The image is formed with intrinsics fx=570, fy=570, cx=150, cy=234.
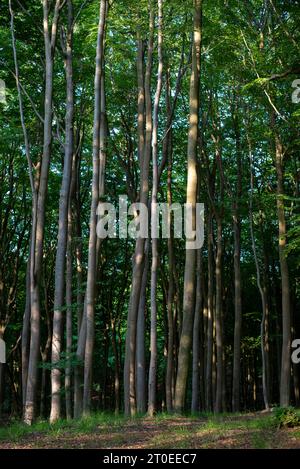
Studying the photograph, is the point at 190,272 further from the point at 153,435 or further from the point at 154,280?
the point at 153,435

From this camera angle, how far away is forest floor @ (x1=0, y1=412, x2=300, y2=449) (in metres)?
7.94

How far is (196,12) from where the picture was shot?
1311 cm

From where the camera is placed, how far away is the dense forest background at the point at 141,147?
13.1m

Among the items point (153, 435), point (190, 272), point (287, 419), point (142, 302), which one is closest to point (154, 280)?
point (190, 272)

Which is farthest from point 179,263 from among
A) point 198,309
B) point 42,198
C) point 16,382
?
point 42,198

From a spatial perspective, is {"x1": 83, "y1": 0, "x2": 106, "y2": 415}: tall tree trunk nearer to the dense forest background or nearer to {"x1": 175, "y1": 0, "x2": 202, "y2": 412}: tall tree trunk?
the dense forest background

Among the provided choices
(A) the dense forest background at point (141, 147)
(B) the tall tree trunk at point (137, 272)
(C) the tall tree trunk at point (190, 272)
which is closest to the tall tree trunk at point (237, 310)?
(A) the dense forest background at point (141, 147)

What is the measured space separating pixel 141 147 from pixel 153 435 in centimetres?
874

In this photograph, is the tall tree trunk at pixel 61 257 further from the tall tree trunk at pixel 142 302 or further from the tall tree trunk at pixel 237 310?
the tall tree trunk at pixel 237 310

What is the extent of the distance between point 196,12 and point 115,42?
398 centimetres

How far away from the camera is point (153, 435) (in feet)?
29.4

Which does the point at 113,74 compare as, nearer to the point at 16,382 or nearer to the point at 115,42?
the point at 115,42

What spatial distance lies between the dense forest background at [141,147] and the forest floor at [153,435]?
187 cm
